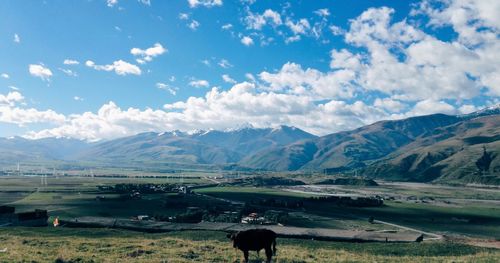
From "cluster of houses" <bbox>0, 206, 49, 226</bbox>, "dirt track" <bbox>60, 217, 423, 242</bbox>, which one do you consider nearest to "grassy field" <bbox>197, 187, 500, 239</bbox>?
"dirt track" <bbox>60, 217, 423, 242</bbox>

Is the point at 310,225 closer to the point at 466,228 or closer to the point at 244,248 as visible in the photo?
the point at 466,228

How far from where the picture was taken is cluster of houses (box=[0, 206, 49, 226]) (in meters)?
81.8

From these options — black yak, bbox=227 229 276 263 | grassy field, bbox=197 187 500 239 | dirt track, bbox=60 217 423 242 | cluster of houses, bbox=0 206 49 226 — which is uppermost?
black yak, bbox=227 229 276 263

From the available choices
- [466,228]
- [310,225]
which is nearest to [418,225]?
[466,228]

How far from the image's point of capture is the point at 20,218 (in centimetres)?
8369

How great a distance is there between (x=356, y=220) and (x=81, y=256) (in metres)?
106

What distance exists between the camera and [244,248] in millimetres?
30672

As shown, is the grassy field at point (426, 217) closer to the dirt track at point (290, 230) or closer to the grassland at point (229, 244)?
the grassland at point (229, 244)

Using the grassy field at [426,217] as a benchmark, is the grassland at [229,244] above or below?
above

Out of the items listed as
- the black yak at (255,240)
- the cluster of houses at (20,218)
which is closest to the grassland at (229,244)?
the black yak at (255,240)

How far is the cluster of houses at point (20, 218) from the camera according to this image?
8178 cm

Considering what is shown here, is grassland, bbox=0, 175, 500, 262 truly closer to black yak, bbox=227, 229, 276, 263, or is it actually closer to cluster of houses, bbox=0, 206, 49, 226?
black yak, bbox=227, 229, 276, 263

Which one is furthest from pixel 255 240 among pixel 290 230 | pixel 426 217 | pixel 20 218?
pixel 426 217

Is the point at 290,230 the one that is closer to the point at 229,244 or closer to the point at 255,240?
the point at 229,244
